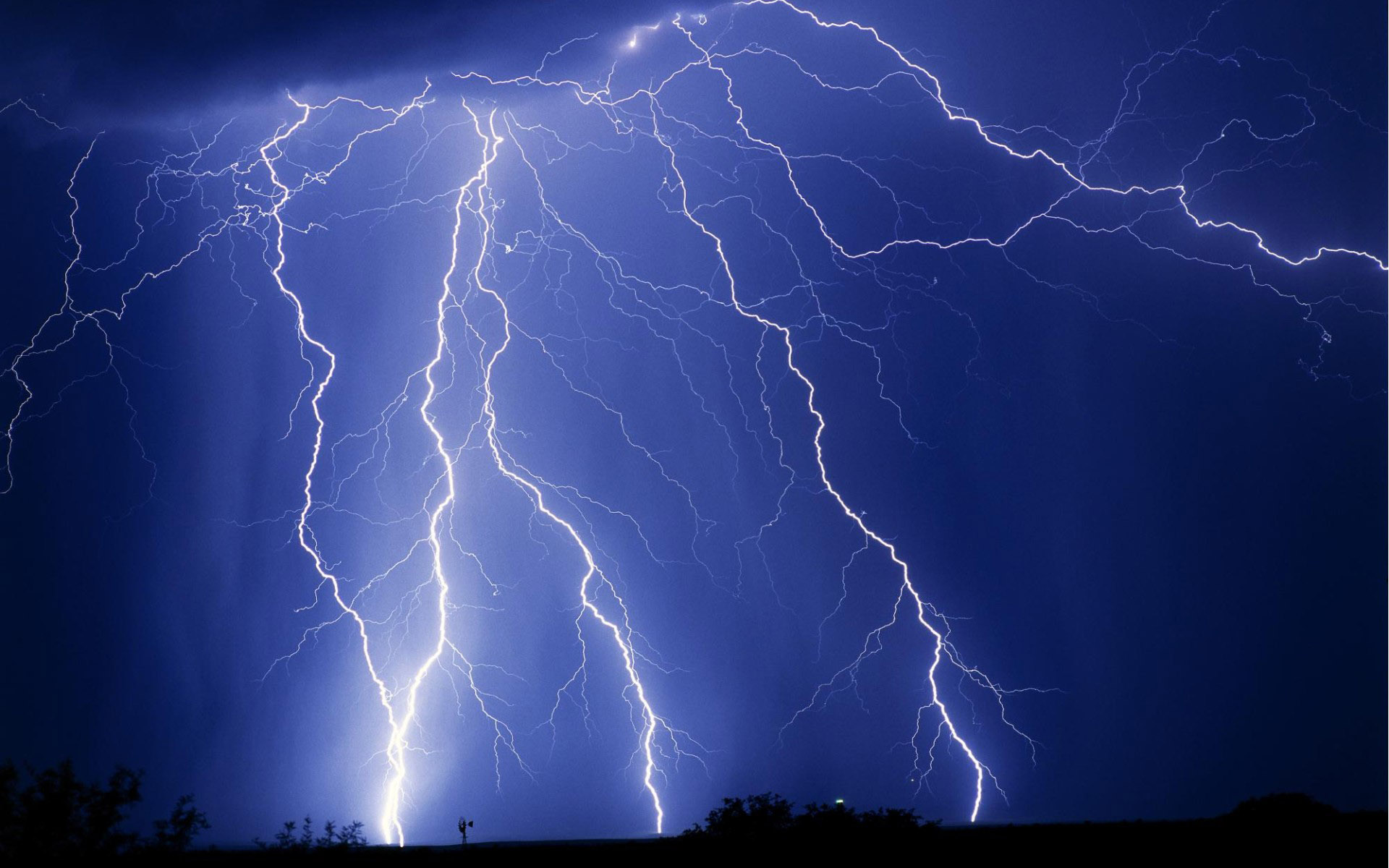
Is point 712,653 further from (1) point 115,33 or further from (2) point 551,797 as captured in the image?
(1) point 115,33

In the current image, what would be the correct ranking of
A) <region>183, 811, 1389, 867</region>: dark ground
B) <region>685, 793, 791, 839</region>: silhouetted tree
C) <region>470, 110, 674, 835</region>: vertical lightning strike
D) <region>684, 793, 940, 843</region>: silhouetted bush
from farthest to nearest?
<region>470, 110, 674, 835</region>: vertical lightning strike < <region>685, 793, 791, 839</region>: silhouetted tree < <region>684, 793, 940, 843</region>: silhouetted bush < <region>183, 811, 1389, 867</region>: dark ground

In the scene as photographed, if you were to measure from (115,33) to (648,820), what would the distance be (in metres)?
9.10

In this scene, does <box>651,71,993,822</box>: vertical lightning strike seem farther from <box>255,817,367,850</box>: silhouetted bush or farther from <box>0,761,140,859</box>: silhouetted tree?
<box>0,761,140,859</box>: silhouetted tree

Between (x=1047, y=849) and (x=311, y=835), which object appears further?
(x=311, y=835)

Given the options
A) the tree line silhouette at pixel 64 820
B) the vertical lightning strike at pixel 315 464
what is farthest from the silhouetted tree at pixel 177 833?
the vertical lightning strike at pixel 315 464

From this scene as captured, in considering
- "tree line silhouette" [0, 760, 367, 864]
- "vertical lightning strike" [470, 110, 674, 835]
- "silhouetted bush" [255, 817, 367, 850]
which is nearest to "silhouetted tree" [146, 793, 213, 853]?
"tree line silhouette" [0, 760, 367, 864]

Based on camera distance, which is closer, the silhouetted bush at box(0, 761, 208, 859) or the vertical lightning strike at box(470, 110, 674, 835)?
the silhouetted bush at box(0, 761, 208, 859)

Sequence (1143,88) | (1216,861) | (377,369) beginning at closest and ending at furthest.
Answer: (1216,861)
(1143,88)
(377,369)

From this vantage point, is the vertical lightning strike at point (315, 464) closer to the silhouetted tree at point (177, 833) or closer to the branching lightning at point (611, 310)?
the branching lightning at point (611, 310)

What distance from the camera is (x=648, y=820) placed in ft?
25.8

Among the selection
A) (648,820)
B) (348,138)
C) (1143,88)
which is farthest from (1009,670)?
(348,138)

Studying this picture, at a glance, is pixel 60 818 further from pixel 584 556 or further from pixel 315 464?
pixel 584 556

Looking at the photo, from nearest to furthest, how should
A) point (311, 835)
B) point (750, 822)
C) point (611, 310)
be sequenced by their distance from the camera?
1. point (750, 822)
2. point (311, 835)
3. point (611, 310)

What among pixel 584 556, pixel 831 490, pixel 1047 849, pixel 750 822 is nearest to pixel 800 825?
pixel 750 822
